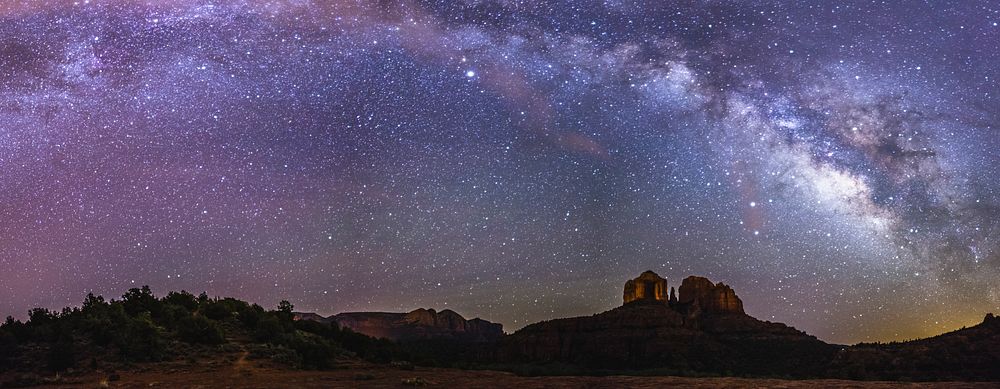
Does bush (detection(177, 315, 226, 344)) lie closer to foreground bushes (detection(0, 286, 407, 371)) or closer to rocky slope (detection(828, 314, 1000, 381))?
foreground bushes (detection(0, 286, 407, 371))

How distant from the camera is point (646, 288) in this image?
167 metres

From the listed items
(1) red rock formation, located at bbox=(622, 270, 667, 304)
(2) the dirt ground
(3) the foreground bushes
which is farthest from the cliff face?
(3) the foreground bushes

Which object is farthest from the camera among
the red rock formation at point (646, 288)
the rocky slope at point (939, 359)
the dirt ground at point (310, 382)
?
the red rock formation at point (646, 288)

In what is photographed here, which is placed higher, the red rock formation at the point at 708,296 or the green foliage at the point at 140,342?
the red rock formation at the point at 708,296

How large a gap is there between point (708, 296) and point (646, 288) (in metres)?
19.3

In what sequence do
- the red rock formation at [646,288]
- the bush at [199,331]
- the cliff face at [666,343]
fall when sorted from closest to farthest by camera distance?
the bush at [199,331], the cliff face at [666,343], the red rock formation at [646,288]

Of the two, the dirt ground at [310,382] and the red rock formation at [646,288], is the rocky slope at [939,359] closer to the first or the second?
the dirt ground at [310,382]

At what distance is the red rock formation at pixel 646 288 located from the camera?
16638 centimetres

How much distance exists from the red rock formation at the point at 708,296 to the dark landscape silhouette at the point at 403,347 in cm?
2095

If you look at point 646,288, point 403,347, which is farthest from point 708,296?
point 403,347

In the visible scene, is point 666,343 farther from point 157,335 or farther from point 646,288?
point 157,335

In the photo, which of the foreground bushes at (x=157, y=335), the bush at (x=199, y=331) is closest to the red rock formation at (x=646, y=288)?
the foreground bushes at (x=157, y=335)

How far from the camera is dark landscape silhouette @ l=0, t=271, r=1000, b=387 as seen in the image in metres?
25.5

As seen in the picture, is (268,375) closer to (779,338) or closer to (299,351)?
(299,351)
